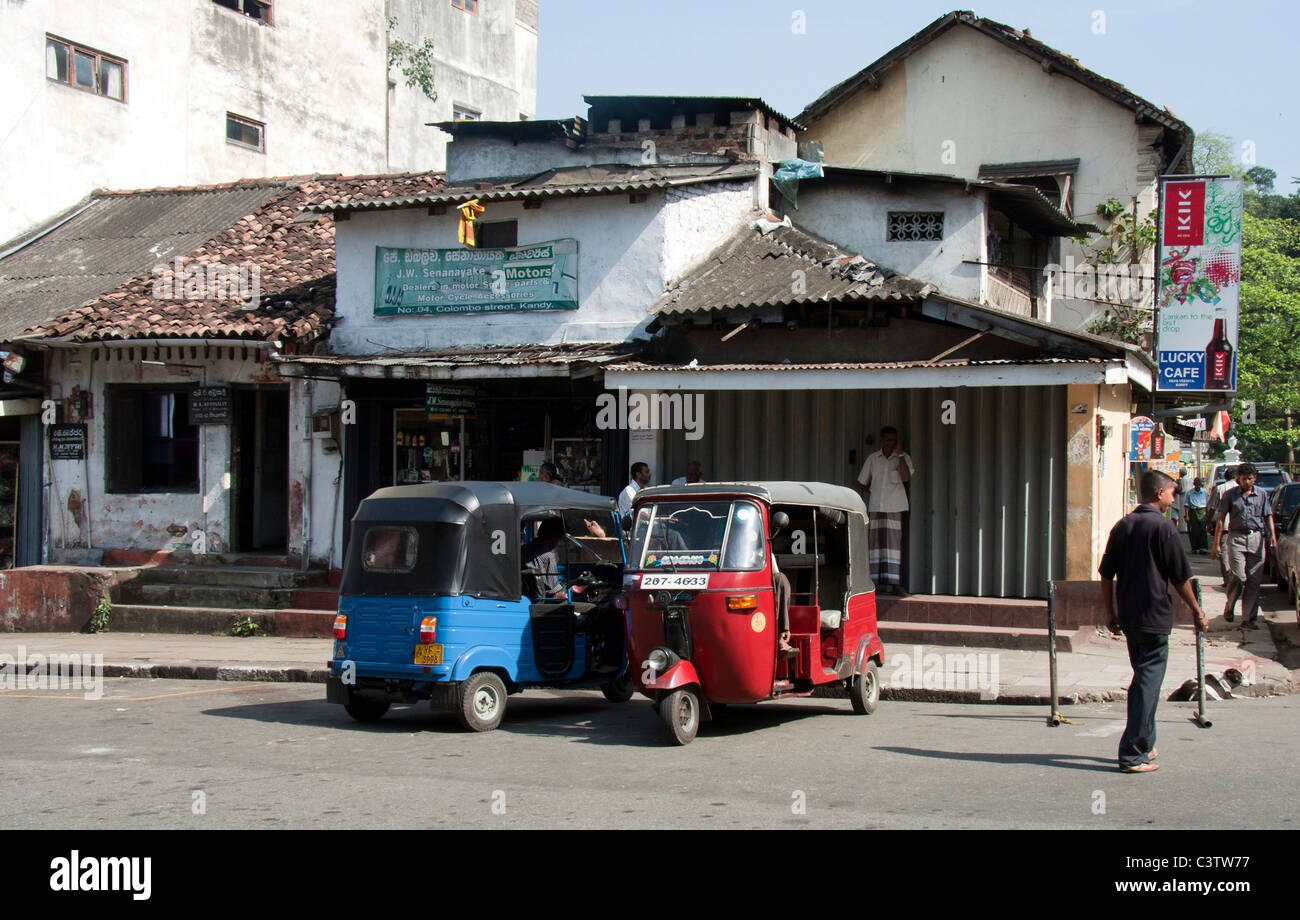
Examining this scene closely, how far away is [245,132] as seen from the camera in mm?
27109

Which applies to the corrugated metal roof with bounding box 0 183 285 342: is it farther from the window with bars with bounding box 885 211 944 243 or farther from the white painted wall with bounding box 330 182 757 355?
the window with bars with bounding box 885 211 944 243

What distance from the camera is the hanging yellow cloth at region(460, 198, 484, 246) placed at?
1630cm

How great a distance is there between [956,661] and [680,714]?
15.6ft

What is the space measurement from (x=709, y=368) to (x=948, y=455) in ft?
10.1

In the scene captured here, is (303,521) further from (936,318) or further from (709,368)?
(936,318)

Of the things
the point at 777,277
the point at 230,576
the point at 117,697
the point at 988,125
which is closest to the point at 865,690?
the point at 777,277

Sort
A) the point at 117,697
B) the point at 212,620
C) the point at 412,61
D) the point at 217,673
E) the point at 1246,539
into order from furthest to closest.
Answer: the point at 412,61
the point at 212,620
the point at 1246,539
the point at 217,673
the point at 117,697

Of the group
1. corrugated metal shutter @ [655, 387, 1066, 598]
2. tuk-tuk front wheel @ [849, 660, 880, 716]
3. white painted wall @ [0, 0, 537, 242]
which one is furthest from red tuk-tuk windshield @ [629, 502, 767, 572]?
white painted wall @ [0, 0, 537, 242]

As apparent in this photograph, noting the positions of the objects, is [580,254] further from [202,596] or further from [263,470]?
[202,596]

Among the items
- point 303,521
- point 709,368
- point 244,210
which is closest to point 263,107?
point 244,210

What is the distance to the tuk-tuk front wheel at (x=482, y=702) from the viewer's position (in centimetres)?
934

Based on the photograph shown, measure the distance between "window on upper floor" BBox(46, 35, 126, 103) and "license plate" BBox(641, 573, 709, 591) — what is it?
19.7m

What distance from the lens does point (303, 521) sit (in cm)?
1733

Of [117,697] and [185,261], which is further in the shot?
[185,261]
